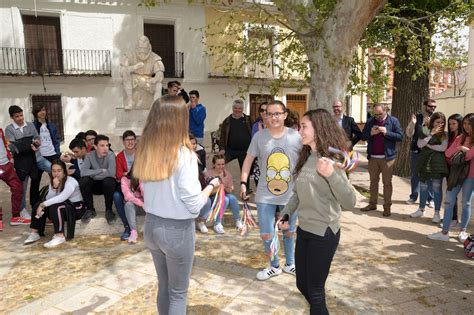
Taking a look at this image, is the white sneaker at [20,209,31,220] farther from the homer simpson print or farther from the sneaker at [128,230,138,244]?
the homer simpson print

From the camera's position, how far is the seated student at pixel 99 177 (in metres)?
5.29

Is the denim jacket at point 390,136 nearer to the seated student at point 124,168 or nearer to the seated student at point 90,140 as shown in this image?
the seated student at point 124,168

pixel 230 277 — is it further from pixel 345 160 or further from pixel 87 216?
pixel 87 216

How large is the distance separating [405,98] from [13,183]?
9.29 m

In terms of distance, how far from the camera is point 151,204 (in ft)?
7.80

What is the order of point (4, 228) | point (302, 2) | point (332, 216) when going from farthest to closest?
point (302, 2)
point (4, 228)
point (332, 216)

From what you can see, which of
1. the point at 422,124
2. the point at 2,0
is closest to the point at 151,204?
the point at 422,124

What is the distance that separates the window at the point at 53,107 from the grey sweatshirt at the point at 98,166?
1439 cm

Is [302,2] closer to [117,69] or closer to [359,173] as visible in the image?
[359,173]

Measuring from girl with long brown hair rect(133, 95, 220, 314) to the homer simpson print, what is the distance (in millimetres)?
1296

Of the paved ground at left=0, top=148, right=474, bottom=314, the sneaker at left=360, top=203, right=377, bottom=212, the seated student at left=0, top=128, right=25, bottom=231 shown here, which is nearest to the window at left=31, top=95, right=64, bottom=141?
the seated student at left=0, top=128, right=25, bottom=231

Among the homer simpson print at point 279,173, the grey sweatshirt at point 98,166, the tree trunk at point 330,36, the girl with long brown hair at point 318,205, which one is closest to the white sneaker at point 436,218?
the tree trunk at point 330,36

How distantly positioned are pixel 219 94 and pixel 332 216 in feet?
61.0

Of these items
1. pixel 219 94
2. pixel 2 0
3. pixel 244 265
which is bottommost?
pixel 244 265
